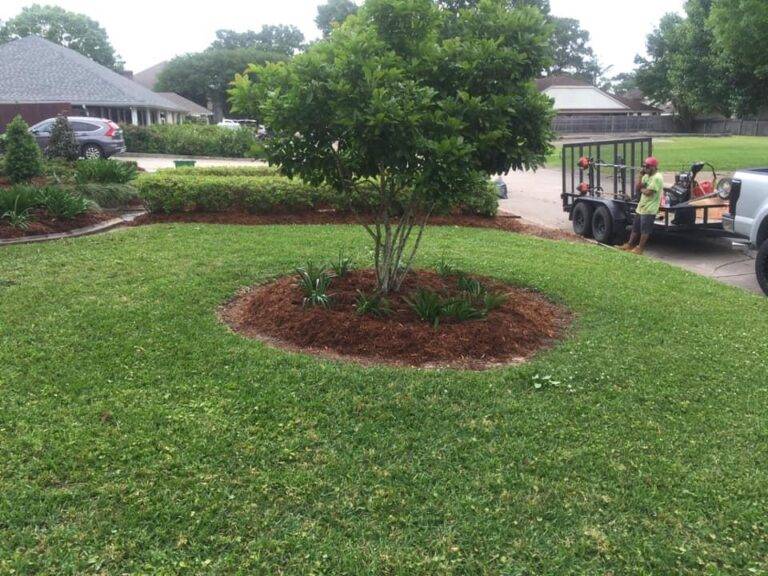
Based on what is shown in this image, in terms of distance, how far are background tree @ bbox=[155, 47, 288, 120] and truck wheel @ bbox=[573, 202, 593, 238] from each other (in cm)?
6251

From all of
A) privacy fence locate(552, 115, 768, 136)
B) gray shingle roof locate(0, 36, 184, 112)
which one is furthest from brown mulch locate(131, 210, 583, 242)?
privacy fence locate(552, 115, 768, 136)

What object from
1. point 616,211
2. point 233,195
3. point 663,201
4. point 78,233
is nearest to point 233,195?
point 233,195

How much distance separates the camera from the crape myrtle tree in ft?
14.8

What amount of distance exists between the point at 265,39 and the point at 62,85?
56973 millimetres

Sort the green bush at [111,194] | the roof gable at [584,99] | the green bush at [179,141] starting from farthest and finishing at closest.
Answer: the roof gable at [584,99] → the green bush at [179,141] → the green bush at [111,194]

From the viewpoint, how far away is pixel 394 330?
5.18 meters

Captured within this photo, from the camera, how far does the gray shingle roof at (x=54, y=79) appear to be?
34.8m

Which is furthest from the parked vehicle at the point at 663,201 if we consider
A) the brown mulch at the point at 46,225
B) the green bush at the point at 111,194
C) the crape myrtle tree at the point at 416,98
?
the brown mulch at the point at 46,225

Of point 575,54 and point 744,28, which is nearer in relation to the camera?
point 744,28

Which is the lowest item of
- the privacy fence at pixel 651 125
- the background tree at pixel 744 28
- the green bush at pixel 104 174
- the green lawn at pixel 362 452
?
the green lawn at pixel 362 452

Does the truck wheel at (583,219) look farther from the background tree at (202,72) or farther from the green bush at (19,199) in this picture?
the background tree at (202,72)

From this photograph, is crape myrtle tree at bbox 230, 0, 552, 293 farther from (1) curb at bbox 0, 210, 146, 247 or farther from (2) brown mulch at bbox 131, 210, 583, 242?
(2) brown mulch at bbox 131, 210, 583, 242

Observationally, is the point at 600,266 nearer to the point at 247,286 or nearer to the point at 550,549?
the point at 247,286

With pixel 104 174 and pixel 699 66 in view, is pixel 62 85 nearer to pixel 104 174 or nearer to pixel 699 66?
pixel 104 174
